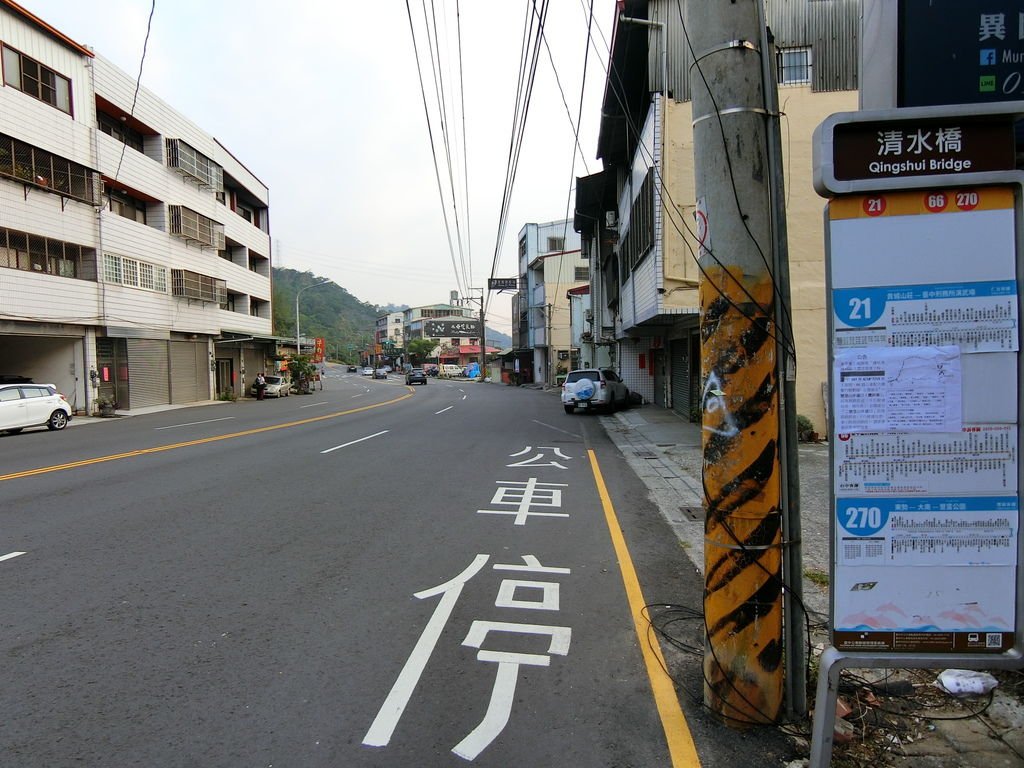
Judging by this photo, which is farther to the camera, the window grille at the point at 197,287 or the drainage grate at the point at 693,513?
the window grille at the point at 197,287

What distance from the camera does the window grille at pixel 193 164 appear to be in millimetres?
29047

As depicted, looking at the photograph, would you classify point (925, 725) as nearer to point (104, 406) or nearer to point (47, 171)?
point (104, 406)

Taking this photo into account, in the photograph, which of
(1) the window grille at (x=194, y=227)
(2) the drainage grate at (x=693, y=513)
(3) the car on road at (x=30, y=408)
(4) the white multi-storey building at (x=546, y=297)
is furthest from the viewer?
(4) the white multi-storey building at (x=546, y=297)

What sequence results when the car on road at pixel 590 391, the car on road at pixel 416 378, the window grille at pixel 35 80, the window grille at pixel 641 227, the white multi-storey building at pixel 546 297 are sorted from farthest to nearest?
the car on road at pixel 416 378, the white multi-storey building at pixel 546 297, the car on road at pixel 590 391, the window grille at pixel 35 80, the window grille at pixel 641 227

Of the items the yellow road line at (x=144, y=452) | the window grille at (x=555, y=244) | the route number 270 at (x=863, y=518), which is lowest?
the yellow road line at (x=144, y=452)

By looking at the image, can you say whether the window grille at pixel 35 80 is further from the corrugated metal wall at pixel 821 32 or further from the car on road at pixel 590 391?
the corrugated metal wall at pixel 821 32

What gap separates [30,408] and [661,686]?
2020 centimetres

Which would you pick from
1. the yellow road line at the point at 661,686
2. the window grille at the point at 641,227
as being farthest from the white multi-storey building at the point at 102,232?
the yellow road line at the point at 661,686

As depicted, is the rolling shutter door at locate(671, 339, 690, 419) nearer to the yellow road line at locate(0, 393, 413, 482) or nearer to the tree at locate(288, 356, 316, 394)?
the yellow road line at locate(0, 393, 413, 482)

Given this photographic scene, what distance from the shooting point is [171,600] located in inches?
180

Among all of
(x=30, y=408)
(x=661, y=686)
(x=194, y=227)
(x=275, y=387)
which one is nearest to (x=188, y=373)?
(x=194, y=227)

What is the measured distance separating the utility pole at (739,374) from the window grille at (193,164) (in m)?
31.9

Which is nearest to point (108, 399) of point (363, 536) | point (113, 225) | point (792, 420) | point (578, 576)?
point (113, 225)

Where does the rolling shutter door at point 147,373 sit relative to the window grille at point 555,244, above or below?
below
